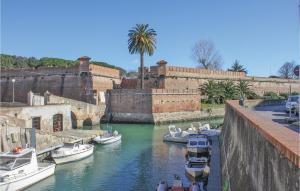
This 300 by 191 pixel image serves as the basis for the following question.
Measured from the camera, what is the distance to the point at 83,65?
5066 centimetres

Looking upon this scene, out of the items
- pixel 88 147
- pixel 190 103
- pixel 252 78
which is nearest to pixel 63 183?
pixel 88 147

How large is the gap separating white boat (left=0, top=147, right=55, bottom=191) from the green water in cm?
45

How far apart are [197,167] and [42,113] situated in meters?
16.1

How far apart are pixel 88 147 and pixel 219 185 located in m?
13.2

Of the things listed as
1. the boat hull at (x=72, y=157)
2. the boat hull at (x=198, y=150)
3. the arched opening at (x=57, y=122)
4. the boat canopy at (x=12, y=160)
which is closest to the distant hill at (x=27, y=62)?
the arched opening at (x=57, y=122)

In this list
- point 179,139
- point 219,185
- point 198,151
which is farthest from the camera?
point 179,139

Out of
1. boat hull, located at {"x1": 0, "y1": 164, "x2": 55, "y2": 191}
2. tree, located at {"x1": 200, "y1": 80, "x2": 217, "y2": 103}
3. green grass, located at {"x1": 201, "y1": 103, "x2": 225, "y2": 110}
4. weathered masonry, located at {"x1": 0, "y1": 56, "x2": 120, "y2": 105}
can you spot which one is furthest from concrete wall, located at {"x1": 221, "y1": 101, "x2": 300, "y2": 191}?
tree, located at {"x1": 200, "y1": 80, "x2": 217, "y2": 103}

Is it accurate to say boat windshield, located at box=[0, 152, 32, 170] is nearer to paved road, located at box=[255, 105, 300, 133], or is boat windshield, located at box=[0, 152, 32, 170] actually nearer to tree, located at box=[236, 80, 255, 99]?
paved road, located at box=[255, 105, 300, 133]

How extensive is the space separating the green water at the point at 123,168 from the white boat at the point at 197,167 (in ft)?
1.58

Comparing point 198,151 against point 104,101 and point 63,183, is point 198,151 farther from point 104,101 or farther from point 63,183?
point 104,101

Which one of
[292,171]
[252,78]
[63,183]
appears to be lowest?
[63,183]

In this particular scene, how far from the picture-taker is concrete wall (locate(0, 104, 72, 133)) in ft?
94.1

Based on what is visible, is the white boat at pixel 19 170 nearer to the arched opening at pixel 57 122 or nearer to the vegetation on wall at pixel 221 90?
the arched opening at pixel 57 122

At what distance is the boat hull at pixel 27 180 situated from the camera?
17156 millimetres
